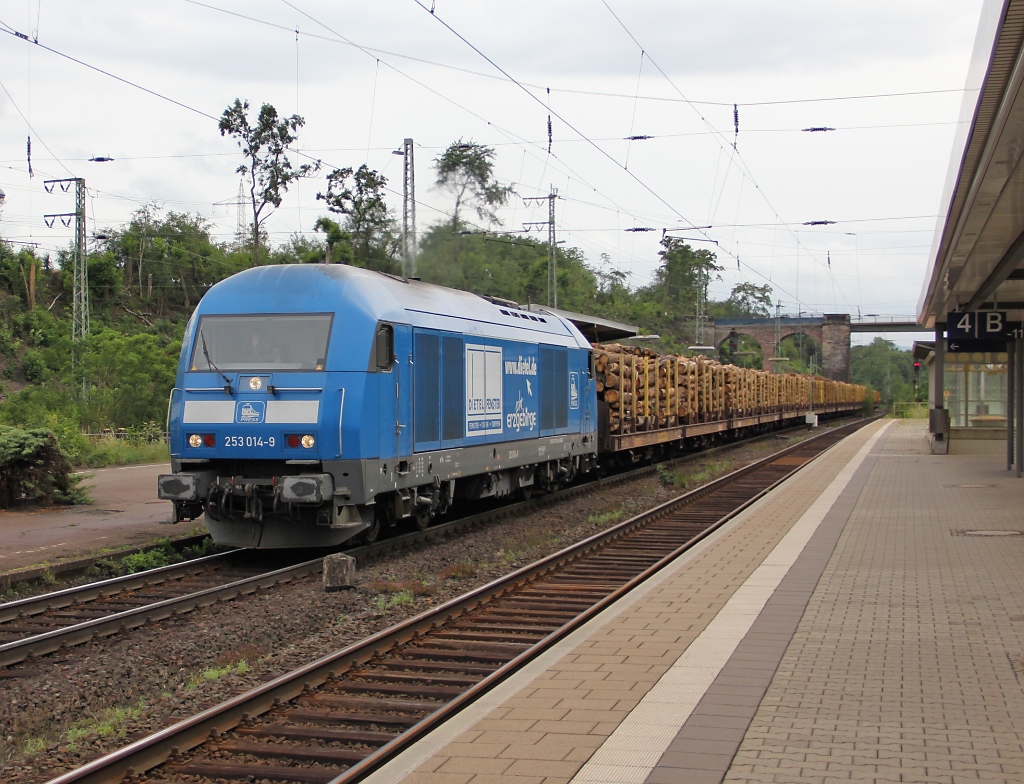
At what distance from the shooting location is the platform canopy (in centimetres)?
782

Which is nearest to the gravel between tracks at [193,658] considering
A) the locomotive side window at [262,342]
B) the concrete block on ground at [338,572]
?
the concrete block on ground at [338,572]

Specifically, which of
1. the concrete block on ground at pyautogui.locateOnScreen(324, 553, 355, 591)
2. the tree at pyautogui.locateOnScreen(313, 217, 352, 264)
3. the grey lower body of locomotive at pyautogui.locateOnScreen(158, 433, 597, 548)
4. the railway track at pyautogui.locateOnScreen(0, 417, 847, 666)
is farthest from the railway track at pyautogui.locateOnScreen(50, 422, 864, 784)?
the tree at pyautogui.locateOnScreen(313, 217, 352, 264)

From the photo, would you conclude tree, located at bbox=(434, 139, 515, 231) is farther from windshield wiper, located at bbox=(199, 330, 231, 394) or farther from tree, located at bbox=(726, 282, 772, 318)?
tree, located at bbox=(726, 282, 772, 318)

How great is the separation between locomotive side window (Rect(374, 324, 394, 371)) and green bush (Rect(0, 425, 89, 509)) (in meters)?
6.39

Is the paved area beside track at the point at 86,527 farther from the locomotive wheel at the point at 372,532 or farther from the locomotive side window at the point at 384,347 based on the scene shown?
the locomotive side window at the point at 384,347

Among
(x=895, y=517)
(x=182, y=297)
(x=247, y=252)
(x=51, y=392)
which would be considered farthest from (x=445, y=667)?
(x=182, y=297)

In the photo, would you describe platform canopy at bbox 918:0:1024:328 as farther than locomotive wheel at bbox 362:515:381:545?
No

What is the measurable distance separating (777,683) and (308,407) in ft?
20.9

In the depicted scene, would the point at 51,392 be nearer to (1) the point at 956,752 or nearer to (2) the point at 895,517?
(2) the point at 895,517

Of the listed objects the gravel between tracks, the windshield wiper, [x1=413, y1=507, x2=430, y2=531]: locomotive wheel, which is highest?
the windshield wiper

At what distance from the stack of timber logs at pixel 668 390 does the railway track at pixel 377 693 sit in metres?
11.4

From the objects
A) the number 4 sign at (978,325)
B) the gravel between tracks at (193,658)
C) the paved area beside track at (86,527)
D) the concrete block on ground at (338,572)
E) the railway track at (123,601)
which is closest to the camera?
the gravel between tracks at (193,658)

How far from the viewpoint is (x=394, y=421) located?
11.9 metres

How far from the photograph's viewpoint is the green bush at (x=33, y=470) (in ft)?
48.7
